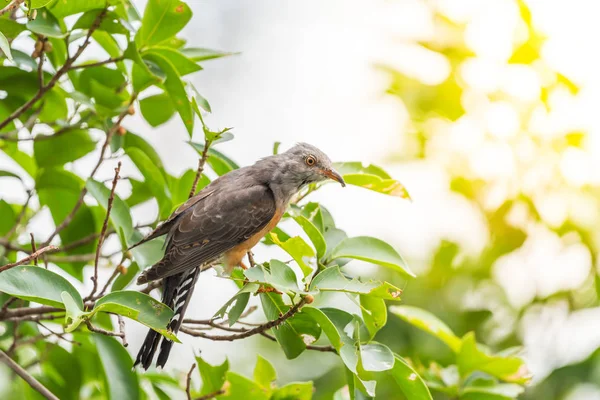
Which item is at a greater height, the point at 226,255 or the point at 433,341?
the point at 226,255

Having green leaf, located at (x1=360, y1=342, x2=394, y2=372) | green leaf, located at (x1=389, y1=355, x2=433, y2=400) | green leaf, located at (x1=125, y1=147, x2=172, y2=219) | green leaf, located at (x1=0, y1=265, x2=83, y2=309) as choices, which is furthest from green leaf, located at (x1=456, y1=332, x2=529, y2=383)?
green leaf, located at (x1=0, y1=265, x2=83, y2=309)

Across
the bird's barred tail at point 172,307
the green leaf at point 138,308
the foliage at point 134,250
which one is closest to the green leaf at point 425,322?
the foliage at point 134,250

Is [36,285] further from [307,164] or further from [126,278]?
[307,164]

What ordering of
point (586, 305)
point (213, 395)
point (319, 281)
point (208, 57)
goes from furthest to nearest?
point (586, 305) → point (208, 57) → point (213, 395) → point (319, 281)

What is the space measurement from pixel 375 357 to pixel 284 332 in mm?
350

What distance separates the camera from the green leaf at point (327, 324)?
2219 mm

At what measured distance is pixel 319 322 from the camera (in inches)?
88.6

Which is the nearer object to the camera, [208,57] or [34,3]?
[34,3]

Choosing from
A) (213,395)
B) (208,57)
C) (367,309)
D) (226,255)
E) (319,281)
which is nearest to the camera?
(319,281)

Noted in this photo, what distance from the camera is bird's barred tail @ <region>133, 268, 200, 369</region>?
8.53 ft

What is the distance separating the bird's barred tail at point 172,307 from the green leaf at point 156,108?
27.7 inches

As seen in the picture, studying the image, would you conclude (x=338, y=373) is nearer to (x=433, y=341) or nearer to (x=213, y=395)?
(x=433, y=341)

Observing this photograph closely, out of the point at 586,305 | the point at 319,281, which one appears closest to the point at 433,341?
the point at 586,305

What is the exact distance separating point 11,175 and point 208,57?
38.4 inches
